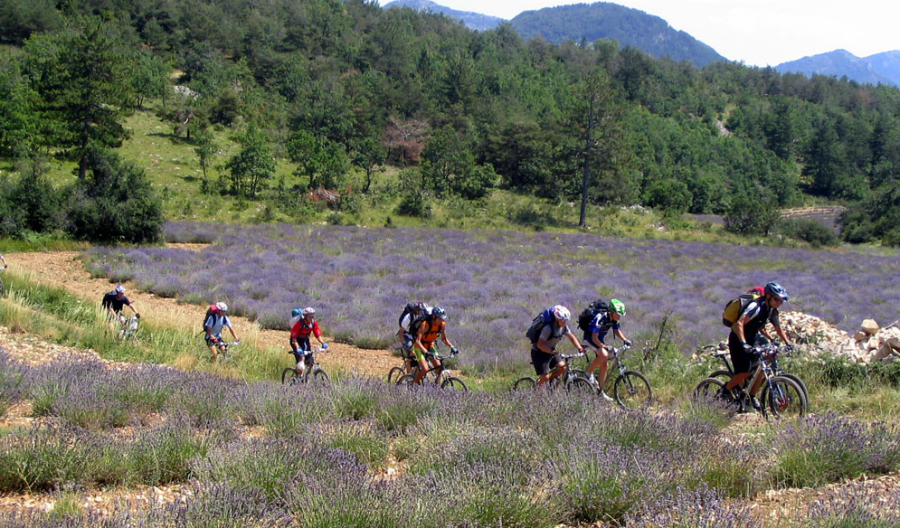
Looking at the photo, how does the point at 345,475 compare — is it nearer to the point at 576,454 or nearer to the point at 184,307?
the point at 576,454

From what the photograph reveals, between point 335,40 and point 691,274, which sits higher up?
point 335,40

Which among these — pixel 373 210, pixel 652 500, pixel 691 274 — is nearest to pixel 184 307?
pixel 652 500

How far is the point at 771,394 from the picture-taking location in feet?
20.8

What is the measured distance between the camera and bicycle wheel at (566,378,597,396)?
678 centimetres

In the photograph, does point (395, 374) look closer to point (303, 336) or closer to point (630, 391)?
point (303, 336)

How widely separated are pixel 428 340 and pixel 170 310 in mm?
8256

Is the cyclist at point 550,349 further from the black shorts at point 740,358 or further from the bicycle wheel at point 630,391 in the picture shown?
the black shorts at point 740,358

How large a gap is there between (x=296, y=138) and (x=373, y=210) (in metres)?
8.46

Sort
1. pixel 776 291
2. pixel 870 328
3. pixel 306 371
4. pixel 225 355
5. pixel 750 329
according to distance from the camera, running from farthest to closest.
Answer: pixel 225 355 → pixel 870 328 → pixel 306 371 → pixel 750 329 → pixel 776 291

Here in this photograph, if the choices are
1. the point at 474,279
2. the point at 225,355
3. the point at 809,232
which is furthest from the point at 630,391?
the point at 809,232

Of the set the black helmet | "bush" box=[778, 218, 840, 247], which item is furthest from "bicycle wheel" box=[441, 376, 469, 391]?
"bush" box=[778, 218, 840, 247]

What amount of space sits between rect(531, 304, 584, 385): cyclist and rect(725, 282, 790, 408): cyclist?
1816 millimetres

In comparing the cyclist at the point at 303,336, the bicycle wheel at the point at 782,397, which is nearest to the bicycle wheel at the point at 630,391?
the bicycle wheel at the point at 782,397

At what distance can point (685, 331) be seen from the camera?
42.8 ft
